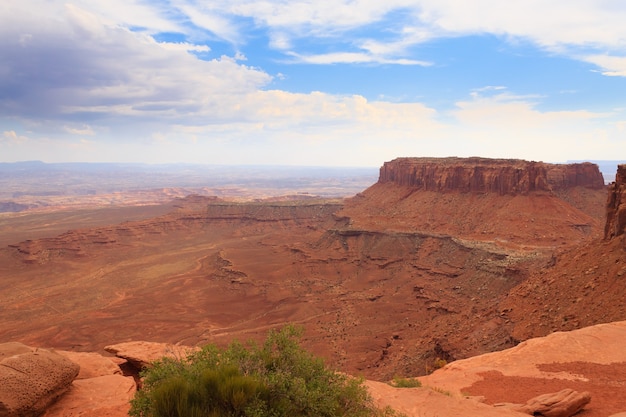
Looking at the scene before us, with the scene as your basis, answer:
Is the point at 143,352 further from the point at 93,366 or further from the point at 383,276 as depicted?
the point at 383,276

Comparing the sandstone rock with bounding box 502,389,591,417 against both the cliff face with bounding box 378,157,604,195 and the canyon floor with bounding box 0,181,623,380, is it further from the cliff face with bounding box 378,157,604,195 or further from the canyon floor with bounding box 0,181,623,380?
the cliff face with bounding box 378,157,604,195

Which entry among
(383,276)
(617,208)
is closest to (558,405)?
(617,208)

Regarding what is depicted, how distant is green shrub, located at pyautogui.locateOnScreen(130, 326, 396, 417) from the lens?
7.49 m

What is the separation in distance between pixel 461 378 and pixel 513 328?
1001cm

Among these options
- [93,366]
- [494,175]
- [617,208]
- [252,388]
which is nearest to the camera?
[252,388]

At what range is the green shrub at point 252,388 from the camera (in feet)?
24.6

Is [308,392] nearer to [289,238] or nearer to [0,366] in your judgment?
[0,366]

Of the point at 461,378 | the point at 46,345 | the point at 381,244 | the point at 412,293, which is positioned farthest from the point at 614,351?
the point at 46,345

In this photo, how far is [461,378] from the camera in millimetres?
15266

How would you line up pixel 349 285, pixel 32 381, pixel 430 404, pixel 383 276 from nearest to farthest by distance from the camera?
pixel 32 381, pixel 430 404, pixel 349 285, pixel 383 276

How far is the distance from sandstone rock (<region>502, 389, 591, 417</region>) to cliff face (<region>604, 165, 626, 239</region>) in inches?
693

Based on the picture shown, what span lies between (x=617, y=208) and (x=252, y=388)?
28.2 metres

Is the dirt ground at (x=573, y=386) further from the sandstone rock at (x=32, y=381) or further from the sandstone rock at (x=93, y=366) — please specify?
the sandstone rock at (x=32, y=381)

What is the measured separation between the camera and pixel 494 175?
194ft
